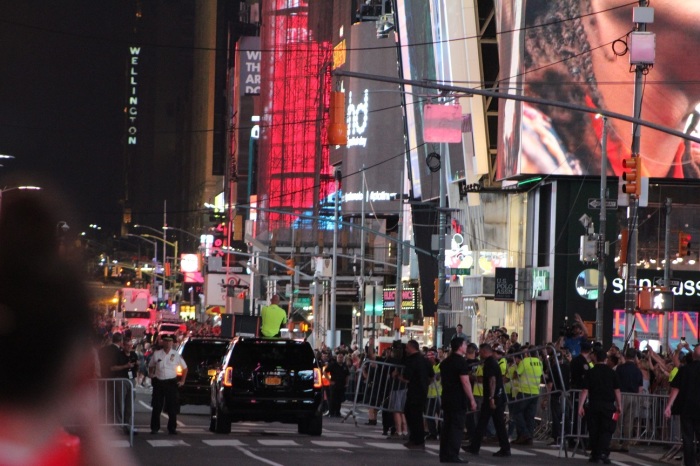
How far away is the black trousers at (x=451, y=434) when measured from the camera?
718 inches

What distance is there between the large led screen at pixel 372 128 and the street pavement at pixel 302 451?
8200 centimetres

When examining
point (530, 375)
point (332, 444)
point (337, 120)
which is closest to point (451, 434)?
point (332, 444)

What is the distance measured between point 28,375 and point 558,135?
5108cm

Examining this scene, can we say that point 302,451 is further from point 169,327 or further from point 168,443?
point 169,327

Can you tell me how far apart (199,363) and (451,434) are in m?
12.4

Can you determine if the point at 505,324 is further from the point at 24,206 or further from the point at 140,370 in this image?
the point at 24,206

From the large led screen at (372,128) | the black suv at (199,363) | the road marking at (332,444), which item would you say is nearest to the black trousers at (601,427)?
the road marking at (332,444)

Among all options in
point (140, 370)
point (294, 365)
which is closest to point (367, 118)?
point (140, 370)

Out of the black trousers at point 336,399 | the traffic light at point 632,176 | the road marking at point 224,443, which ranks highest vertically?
the traffic light at point 632,176

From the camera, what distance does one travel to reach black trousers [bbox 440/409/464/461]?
18.2 m

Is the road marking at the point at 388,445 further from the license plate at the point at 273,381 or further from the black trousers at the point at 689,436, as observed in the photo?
the black trousers at the point at 689,436

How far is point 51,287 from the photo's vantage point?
65.2 inches

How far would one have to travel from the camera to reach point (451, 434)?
18344 mm

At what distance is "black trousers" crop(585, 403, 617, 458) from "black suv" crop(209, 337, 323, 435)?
18.1ft
